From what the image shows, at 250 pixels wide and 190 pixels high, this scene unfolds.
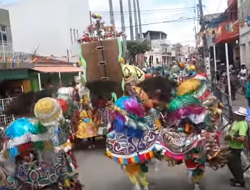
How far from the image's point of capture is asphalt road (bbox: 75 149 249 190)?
6411mm

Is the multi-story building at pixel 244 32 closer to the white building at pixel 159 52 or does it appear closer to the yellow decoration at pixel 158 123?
the yellow decoration at pixel 158 123

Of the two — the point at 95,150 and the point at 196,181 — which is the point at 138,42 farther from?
the point at 196,181

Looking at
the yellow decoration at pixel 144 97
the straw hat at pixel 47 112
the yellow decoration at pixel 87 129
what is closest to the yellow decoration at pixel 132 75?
the yellow decoration at pixel 144 97

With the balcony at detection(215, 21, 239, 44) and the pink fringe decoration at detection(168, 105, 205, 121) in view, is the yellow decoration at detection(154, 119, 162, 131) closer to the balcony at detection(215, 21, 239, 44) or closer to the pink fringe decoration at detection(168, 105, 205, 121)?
the pink fringe decoration at detection(168, 105, 205, 121)

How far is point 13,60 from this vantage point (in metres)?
20.2

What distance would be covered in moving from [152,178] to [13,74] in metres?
15.4

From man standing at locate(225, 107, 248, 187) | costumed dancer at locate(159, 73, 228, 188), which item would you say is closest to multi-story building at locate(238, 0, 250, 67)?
man standing at locate(225, 107, 248, 187)

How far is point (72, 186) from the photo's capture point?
5.02 metres

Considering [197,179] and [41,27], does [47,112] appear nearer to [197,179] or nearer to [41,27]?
[197,179]

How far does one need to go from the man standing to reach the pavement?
0.21 meters

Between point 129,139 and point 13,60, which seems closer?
point 129,139

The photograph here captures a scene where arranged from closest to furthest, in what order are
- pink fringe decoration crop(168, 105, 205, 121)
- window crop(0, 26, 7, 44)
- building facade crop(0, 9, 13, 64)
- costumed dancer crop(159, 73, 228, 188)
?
costumed dancer crop(159, 73, 228, 188), pink fringe decoration crop(168, 105, 205, 121), building facade crop(0, 9, 13, 64), window crop(0, 26, 7, 44)

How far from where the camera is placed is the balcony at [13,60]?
63.2 ft

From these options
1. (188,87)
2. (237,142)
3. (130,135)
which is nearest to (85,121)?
(188,87)
